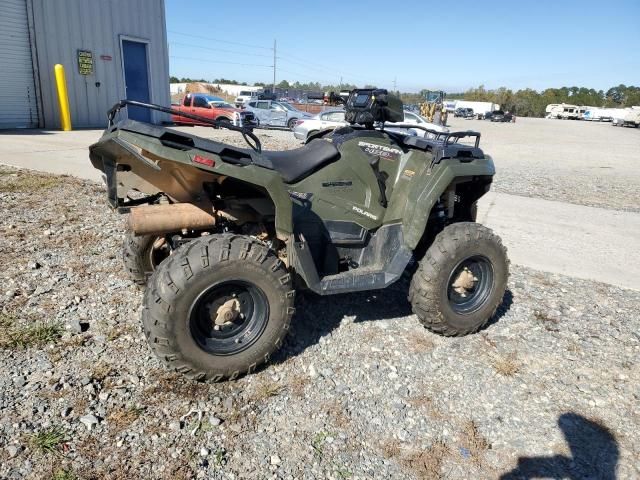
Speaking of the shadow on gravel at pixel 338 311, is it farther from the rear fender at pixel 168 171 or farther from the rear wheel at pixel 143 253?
the rear wheel at pixel 143 253

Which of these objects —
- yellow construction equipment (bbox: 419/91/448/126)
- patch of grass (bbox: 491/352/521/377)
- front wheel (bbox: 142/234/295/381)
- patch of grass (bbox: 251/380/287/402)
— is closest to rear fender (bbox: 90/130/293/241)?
front wheel (bbox: 142/234/295/381)

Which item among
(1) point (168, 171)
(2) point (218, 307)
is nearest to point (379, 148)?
(1) point (168, 171)

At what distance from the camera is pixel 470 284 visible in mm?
3807

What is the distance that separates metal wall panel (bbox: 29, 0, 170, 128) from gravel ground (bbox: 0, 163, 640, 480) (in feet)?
43.1

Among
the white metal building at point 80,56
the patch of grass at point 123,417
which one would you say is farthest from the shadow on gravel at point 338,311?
the white metal building at point 80,56

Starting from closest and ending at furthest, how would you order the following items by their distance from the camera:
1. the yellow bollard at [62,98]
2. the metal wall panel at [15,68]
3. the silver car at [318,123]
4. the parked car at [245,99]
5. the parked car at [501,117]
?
the metal wall panel at [15,68], the yellow bollard at [62,98], the silver car at [318,123], the parked car at [245,99], the parked car at [501,117]

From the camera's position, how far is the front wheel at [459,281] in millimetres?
3557

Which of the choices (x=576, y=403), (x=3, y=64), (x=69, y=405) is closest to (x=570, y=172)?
(x=576, y=403)

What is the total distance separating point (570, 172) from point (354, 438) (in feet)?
43.9

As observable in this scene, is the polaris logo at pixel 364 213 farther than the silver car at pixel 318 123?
No

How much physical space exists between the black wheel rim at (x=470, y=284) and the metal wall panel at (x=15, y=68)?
15223 mm

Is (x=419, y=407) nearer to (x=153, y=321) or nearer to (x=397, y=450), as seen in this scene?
(x=397, y=450)

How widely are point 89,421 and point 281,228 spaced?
149 cm

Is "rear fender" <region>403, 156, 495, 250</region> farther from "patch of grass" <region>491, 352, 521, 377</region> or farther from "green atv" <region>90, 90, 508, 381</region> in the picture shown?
"patch of grass" <region>491, 352, 521, 377</region>
